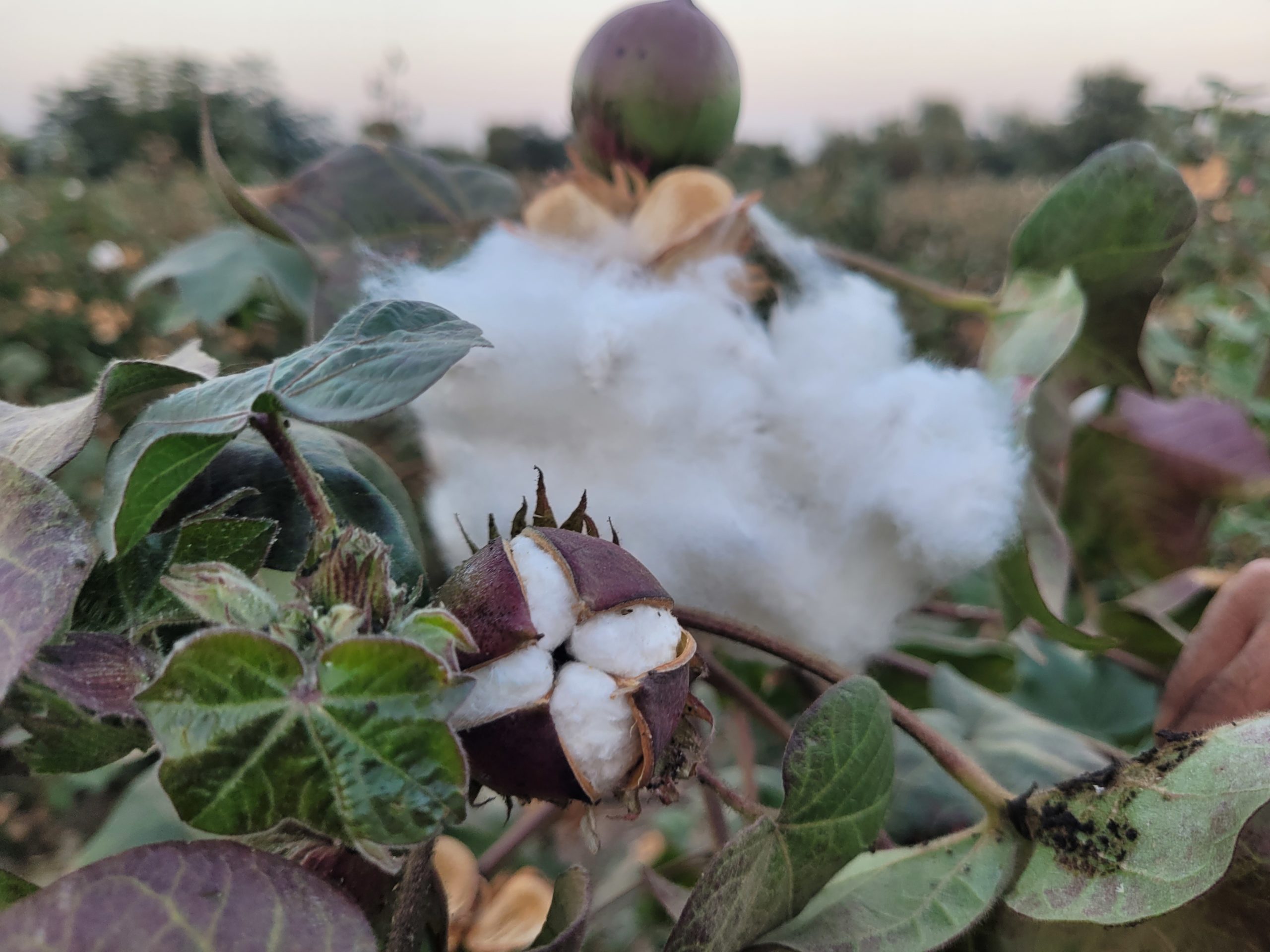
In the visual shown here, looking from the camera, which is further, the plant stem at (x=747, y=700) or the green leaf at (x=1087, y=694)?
the green leaf at (x=1087, y=694)

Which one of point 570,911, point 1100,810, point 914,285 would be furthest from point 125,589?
point 914,285

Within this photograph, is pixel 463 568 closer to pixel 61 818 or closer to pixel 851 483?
pixel 851 483

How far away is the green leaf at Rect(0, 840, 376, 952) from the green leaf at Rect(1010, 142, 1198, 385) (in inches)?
14.4

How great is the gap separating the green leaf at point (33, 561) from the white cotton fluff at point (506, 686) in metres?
0.07

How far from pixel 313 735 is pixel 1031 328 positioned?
1.02 ft

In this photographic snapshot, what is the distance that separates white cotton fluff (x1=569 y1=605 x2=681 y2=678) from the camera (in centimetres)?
16

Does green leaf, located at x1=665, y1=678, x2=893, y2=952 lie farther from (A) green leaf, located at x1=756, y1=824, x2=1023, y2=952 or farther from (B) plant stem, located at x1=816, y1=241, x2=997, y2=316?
(B) plant stem, located at x1=816, y1=241, x2=997, y2=316

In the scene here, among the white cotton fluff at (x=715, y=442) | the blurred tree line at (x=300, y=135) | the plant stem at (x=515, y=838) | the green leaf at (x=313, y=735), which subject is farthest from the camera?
the blurred tree line at (x=300, y=135)

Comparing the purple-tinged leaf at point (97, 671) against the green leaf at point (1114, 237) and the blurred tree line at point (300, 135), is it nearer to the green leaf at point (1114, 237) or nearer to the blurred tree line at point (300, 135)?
the green leaf at point (1114, 237)

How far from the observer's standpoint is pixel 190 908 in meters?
0.14

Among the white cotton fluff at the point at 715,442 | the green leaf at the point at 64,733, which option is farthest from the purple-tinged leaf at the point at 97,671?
the white cotton fluff at the point at 715,442

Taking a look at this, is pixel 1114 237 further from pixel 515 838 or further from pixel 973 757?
pixel 515 838

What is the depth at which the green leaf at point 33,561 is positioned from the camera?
14 centimetres

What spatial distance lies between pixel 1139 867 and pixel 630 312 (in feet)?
0.66
